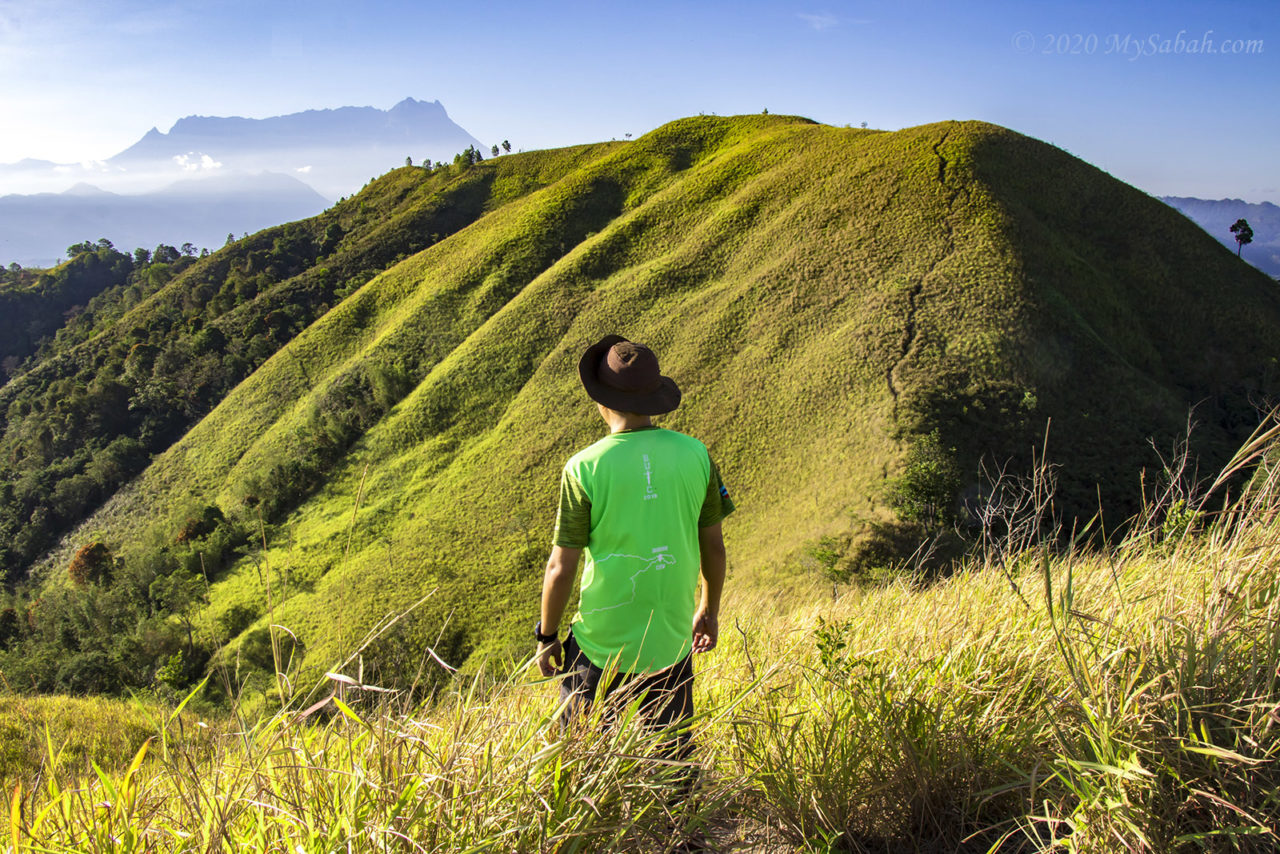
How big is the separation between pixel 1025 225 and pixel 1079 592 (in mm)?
39335

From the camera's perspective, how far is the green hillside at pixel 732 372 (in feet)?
87.6

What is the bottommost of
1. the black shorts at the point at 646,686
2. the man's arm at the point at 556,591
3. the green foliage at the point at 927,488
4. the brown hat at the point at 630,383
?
the green foliage at the point at 927,488

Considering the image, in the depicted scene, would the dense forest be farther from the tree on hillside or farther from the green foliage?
the tree on hillside

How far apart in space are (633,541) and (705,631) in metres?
0.79

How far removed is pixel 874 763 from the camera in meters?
2.43

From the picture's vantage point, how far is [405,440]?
42906 mm

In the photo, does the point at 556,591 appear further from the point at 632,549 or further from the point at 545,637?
the point at 632,549

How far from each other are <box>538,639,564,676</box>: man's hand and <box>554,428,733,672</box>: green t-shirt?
153 millimetres

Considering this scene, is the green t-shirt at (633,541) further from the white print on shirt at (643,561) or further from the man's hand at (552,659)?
the man's hand at (552,659)

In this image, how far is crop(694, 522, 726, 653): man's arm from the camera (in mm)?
3344

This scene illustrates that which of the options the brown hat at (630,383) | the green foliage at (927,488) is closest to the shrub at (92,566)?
the green foliage at (927,488)

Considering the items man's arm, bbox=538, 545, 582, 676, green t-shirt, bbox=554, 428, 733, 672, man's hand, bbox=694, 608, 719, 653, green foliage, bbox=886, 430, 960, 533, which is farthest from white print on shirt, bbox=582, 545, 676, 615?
green foliage, bbox=886, 430, 960, 533

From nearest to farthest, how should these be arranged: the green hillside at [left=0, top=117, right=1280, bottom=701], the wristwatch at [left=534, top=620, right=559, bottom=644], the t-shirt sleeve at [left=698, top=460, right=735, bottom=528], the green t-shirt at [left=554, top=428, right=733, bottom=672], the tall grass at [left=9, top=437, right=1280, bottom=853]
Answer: the tall grass at [left=9, top=437, right=1280, bottom=853], the green t-shirt at [left=554, top=428, right=733, bottom=672], the wristwatch at [left=534, top=620, right=559, bottom=644], the t-shirt sleeve at [left=698, top=460, right=735, bottom=528], the green hillside at [left=0, top=117, right=1280, bottom=701]

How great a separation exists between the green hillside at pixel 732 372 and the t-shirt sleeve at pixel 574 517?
18341 mm
